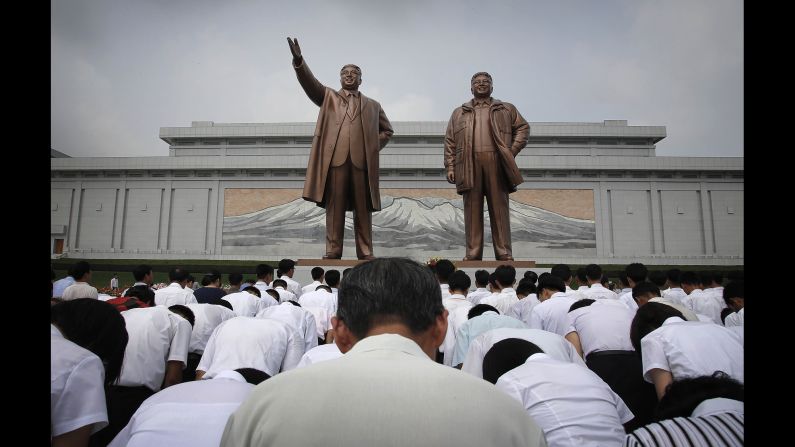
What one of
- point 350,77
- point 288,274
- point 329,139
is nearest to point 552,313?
point 288,274

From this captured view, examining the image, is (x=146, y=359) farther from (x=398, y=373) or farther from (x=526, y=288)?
(x=526, y=288)

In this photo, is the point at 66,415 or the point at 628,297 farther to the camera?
the point at 628,297

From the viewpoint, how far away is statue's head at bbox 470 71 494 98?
7.62 metres

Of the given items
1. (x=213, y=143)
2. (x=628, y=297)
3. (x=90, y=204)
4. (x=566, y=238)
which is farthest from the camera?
(x=213, y=143)

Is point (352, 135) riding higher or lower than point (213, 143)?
lower

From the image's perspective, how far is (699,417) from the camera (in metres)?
1.25

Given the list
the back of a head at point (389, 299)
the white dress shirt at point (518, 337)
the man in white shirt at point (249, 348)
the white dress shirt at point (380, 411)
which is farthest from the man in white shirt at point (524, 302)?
the white dress shirt at point (380, 411)

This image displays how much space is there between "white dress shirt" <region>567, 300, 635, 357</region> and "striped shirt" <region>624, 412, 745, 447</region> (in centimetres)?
200

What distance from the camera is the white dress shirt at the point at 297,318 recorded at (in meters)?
3.69

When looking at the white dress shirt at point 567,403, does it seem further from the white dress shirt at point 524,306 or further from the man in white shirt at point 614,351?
the white dress shirt at point 524,306

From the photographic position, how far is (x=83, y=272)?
17.1ft
